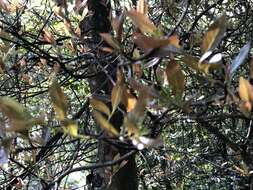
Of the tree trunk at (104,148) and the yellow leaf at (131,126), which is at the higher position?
the tree trunk at (104,148)

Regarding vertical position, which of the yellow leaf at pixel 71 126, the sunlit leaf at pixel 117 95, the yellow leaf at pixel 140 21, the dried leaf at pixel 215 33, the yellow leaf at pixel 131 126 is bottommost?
the yellow leaf at pixel 131 126

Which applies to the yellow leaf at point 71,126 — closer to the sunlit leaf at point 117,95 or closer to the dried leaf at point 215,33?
the sunlit leaf at point 117,95

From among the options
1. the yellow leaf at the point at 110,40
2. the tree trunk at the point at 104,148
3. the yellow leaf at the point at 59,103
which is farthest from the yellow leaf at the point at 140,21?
the tree trunk at the point at 104,148

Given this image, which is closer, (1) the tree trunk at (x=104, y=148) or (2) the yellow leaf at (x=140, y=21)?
(2) the yellow leaf at (x=140, y=21)

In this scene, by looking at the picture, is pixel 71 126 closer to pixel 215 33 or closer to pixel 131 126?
pixel 131 126

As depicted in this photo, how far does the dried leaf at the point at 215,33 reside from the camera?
0.59 meters

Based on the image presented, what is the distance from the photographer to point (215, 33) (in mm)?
596

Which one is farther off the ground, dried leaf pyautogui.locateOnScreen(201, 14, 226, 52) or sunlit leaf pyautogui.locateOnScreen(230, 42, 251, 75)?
dried leaf pyautogui.locateOnScreen(201, 14, 226, 52)

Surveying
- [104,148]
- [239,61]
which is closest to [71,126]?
[239,61]

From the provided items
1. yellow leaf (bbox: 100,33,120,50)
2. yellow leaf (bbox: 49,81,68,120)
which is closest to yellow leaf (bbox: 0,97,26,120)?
yellow leaf (bbox: 49,81,68,120)

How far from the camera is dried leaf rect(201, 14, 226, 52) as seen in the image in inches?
23.3

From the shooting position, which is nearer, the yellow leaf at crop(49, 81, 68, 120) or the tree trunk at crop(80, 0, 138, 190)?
the yellow leaf at crop(49, 81, 68, 120)

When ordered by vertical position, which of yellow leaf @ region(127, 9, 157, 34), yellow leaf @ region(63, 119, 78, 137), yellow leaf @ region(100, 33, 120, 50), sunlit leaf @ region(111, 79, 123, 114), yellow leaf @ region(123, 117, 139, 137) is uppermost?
yellow leaf @ region(127, 9, 157, 34)

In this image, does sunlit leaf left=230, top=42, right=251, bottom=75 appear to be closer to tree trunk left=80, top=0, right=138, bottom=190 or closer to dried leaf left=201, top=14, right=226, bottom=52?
dried leaf left=201, top=14, right=226, bottom=52
